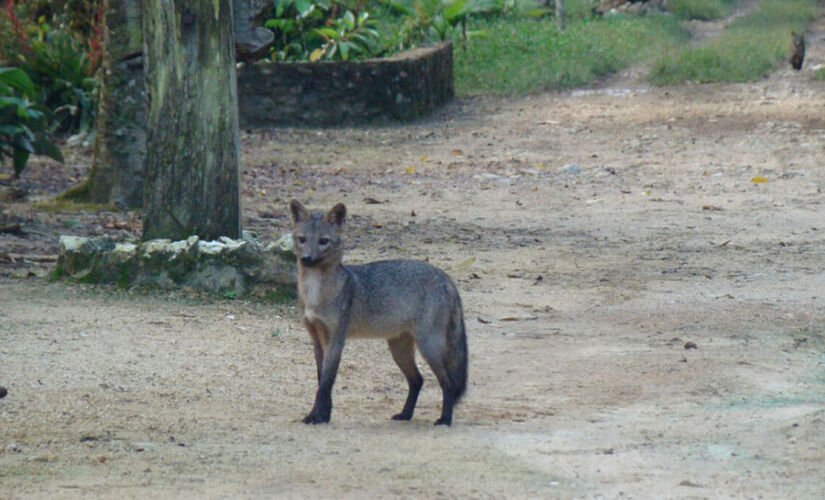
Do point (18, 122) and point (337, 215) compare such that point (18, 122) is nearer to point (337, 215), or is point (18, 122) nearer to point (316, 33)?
point (337, 215)

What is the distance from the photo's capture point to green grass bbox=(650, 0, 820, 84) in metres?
19.8

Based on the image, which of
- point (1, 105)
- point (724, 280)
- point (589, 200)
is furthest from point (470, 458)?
point (589, 200)

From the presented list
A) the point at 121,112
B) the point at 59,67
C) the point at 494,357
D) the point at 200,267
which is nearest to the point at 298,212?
the point at 494,357

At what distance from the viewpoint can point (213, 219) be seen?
8.01 metres

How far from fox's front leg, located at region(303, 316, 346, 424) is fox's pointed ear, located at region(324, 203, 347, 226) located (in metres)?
0.47

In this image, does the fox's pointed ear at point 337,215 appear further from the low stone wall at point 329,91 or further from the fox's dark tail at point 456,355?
the low stone wall at point 329,91

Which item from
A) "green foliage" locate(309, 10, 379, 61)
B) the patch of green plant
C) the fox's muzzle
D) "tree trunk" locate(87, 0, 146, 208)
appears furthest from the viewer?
the patch of green plant

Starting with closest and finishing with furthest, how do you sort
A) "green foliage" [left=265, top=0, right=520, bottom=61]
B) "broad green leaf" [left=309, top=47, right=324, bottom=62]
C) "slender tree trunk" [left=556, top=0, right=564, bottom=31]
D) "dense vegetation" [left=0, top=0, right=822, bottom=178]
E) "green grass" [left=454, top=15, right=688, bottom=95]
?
1. "dense vegetation" [left=0, top=0, right=822, bottom=178]
2. "broad green leaf" [left=309, top=47, right=324, bottom=62]
3. "green foliage" [left=265, top=0, right=520, bottom=61]
4. "green grass" [left=454, top=15, right=688, bottom=95]
5. "slender tree trunk" [left=556, top=0, right=564, bottom=31]

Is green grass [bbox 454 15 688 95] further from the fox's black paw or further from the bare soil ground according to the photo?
the fox's black paw

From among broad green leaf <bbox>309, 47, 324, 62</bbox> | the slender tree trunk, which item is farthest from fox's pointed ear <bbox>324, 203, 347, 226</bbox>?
the slender tree trunk

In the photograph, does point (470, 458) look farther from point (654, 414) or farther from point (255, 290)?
point (255, 290)

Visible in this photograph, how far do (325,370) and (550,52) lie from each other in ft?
56.0

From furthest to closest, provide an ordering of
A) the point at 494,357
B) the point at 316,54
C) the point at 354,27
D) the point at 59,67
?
1. the point at 354,27
2. the point at 316,54
3. the point at 59,67
4. the point at 494,357

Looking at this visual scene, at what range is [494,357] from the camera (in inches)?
280
